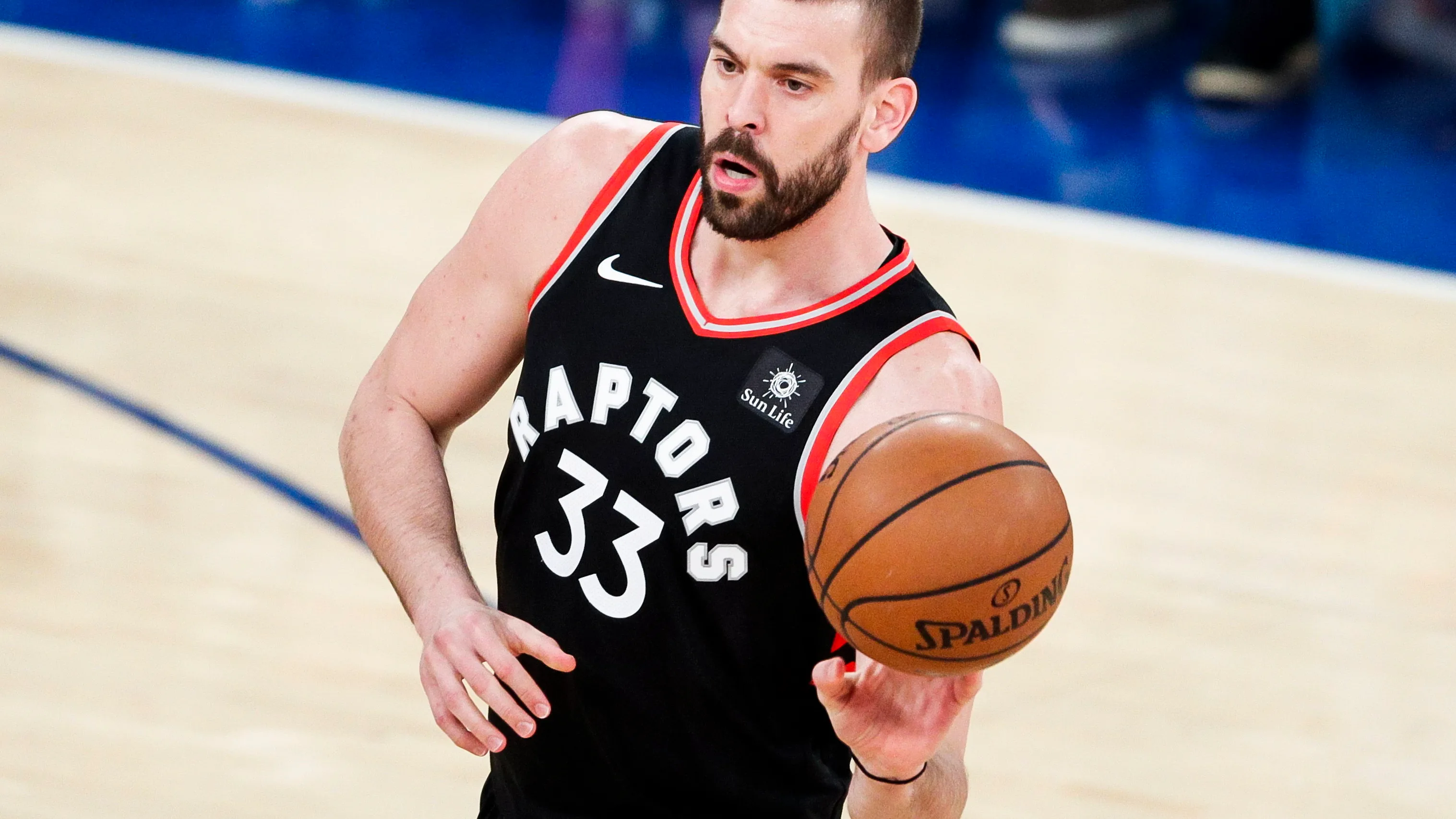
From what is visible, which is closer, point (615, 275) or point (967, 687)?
point (967, 687)

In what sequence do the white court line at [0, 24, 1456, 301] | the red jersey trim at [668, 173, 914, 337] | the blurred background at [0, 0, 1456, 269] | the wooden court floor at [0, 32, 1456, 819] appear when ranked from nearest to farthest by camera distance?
1. the red jersey trim at [668, 173, 914, 337]
2. the wooden court floor at [0, 32, 1456, 819]
3. the white court line at [0, 24, 1456, 301]
4. the blurred background at [0, 0, 1456, 269]

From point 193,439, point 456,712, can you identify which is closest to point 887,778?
point 456,712

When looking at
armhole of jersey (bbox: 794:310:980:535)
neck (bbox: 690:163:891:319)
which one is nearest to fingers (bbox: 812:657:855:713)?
armhole of jersey (bbox: 794:310:980:535)

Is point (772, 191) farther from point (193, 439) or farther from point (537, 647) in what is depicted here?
point (193, 439)

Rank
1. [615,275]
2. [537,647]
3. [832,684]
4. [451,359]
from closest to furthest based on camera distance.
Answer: [832,684] < [537,647] < [615,275] < [451,359]

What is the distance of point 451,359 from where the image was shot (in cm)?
273

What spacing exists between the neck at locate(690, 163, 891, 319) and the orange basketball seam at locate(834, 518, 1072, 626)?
0.49 m

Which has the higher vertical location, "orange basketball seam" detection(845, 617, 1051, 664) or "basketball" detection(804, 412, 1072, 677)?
"basketball" detection(804, 412, 1072, 677)

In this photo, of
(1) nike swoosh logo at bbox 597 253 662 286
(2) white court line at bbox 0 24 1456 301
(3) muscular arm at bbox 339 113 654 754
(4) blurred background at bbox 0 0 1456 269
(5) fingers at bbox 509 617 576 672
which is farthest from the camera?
(4) blurred background at bbox 0 0 1456 269

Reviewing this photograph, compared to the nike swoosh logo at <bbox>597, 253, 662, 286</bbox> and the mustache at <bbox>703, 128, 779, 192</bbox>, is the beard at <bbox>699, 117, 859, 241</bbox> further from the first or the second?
the nike swoosh logo at <bbox>597, 253, 662, 286</bbox>

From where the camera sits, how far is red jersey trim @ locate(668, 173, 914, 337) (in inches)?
95.4

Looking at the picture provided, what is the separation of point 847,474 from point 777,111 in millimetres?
531

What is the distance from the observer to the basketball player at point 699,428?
2.35 m

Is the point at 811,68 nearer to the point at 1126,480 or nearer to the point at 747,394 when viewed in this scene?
the point at 747,394
